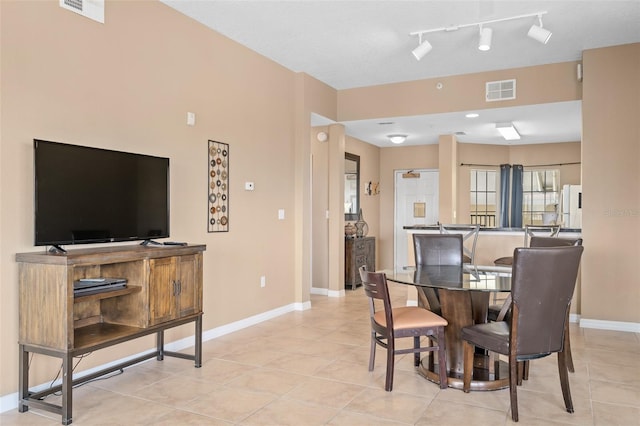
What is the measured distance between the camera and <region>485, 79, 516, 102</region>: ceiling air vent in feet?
18.7

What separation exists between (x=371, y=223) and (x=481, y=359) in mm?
5660

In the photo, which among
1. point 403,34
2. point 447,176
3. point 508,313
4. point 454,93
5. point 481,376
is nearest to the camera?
point 481,376

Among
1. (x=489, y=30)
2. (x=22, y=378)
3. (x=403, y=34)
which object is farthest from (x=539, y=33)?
(x=22, y=378)

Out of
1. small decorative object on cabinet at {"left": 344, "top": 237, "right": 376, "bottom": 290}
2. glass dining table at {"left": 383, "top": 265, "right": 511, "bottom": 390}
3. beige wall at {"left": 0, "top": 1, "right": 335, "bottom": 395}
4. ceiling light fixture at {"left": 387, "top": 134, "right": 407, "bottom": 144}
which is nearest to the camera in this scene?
beige wall at {"left": 0, "top": 1, "right": 335, "bottom": 395}

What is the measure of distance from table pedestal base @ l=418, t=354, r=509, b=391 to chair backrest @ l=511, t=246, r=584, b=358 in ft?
1.74

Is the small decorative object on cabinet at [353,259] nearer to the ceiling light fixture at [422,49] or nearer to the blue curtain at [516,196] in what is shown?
the ceiling light fixture at [422,49]

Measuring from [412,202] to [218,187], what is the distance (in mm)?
5460

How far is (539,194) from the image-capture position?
9.34 metres

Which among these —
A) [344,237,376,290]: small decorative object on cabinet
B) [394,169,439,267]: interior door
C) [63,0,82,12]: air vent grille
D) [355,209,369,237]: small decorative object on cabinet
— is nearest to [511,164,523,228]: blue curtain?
[394,169,439,267]: interior door

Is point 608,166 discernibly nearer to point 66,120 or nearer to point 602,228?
point 602,228

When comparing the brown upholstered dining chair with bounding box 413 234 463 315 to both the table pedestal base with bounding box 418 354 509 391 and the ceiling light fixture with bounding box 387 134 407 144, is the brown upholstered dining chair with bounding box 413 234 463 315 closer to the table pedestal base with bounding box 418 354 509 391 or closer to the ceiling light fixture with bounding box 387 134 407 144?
the table pedestal base with bounding box 418 354 509 391

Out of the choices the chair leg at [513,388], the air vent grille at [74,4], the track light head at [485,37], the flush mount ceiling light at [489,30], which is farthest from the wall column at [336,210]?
the chair leg at [513,388]

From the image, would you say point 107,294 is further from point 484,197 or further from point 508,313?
point 484,197

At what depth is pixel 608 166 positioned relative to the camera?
5.00 metres
